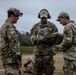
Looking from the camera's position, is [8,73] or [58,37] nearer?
[8,73]

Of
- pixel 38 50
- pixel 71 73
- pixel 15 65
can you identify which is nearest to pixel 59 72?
pixel 38 50

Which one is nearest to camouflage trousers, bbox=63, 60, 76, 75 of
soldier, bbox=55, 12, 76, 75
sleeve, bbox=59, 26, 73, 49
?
soldier, bbox=55, 12, 76, 75

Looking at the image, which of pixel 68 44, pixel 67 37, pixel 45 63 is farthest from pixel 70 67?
pixel 45 63

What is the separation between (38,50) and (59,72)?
3.59 metres

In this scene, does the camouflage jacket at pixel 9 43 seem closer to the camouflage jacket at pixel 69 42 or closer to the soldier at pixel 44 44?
the camouflage jacket at pixel 69 42

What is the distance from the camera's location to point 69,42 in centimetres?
1002

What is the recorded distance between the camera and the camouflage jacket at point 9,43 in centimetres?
906

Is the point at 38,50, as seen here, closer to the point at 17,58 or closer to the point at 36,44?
the point at 36,44

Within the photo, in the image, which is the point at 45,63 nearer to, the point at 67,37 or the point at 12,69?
the point at 67,37

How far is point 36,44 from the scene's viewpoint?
11.4m

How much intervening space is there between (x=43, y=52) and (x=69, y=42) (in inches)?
58.4

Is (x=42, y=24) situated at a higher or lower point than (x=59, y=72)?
higher

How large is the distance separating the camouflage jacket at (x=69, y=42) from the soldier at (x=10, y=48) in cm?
142

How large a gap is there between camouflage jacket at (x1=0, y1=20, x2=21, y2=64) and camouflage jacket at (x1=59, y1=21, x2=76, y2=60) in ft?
4.65
